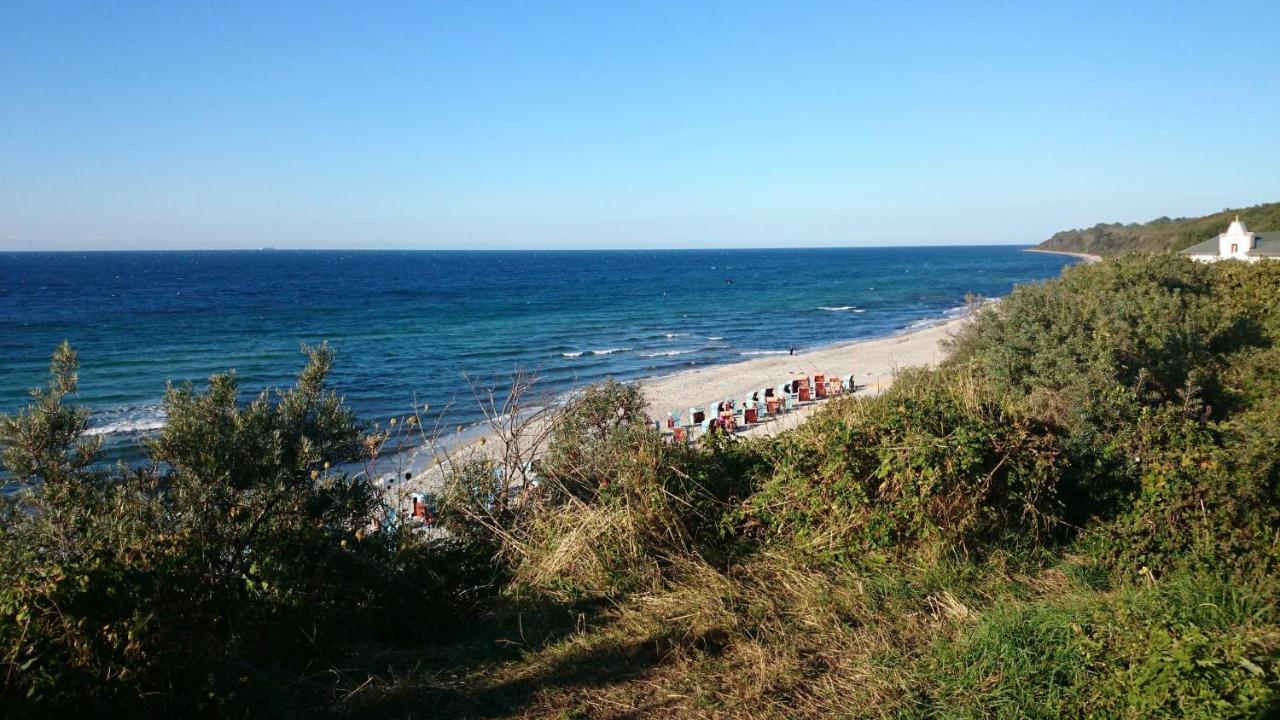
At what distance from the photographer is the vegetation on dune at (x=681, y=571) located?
3.36 metres

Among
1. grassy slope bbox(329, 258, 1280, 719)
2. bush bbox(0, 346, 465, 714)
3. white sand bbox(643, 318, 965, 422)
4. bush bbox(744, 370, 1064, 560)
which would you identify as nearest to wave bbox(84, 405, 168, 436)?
white sand bbox(643, 318, 965, 422)

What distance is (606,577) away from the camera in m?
4.95

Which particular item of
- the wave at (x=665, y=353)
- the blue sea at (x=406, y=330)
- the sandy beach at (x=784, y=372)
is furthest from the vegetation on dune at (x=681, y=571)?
the wave at (x=665, y=353)

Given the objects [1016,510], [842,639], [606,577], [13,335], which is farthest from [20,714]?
[13,335]

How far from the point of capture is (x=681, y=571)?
197 inches

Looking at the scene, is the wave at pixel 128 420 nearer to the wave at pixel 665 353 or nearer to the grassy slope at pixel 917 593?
the wave at pixel 665 353

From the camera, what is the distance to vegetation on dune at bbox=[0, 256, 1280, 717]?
336cm

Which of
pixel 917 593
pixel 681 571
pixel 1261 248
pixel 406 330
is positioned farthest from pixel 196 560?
pixel 406 330

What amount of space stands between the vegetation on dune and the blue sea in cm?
832

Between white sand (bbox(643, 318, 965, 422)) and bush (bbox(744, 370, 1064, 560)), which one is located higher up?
bush (bbox(744, 370, 1064, 560))

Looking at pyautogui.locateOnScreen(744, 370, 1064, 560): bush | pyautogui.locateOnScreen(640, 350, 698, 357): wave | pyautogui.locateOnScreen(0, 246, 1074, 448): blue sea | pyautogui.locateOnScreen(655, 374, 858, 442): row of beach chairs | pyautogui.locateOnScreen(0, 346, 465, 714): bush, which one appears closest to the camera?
pyautogui.locateOnScreen(0, 346, 465, 714): bush

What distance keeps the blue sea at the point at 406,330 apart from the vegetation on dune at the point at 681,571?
832cm

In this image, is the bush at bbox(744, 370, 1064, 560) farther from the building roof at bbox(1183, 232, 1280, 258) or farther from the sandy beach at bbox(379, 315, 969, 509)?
the building roof at bbox(1183, 232, 1280, 258)

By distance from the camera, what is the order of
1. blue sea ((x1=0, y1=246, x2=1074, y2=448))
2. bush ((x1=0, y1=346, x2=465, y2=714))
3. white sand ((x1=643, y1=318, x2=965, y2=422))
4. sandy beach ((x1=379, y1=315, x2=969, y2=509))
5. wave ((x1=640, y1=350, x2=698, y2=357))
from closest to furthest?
1. bush ((x1=0, y1=346, x2=465, y2=714))
2. sandy beach ((x1=379, y1=315, x2=969, y2=509))
3. white sand ((x1=643, y1=318, x2=965, y2=422))
4. blue sea ((x1=0, y1=246, x2=1074, y2=448))
5. wave ((x1=640, y1=350, x2=698, y2=357))
